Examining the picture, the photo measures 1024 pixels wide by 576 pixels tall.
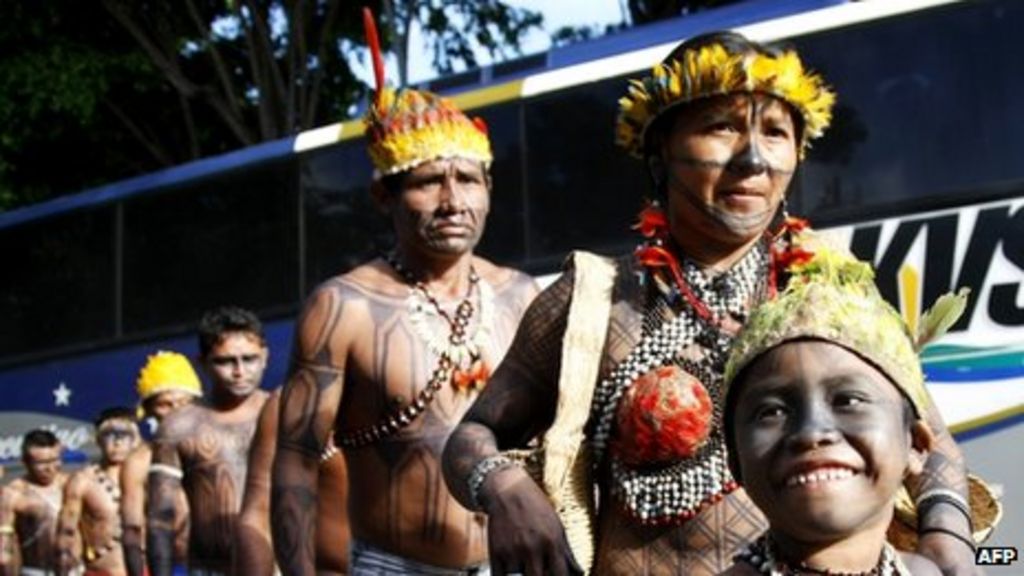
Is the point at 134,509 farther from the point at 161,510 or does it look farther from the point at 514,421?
the point at 514,421

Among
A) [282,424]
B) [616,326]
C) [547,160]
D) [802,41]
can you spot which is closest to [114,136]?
[547,160]

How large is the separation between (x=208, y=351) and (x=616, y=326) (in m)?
5.97

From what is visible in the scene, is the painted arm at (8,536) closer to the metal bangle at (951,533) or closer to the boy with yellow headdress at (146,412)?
the boy with yellow headdress at (146,412)

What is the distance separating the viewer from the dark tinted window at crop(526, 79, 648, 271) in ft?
38.4

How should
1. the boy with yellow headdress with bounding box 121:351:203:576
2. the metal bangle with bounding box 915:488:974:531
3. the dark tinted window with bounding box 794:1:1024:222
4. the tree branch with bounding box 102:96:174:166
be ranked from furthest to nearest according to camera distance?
the tree branch with bounding box 102:96:174:166, the boy with yellow headdress with bounding box 121:351:203:576, the dark tinted window with bounding box 794:1:1024:222, the metal bangle with bounding box 915:488:974:531

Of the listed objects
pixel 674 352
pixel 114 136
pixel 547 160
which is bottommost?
pixel 674 352

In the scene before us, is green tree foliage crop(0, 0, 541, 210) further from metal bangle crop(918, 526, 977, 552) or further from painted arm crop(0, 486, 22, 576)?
metal bangle crop(918, 526, 977, 552)

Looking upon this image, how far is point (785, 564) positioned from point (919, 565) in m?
0.29

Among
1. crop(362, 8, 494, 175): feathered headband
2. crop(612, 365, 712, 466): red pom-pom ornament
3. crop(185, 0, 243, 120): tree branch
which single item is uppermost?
crop(185, 0, 243, 120): tree branch

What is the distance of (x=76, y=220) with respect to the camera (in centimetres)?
1694

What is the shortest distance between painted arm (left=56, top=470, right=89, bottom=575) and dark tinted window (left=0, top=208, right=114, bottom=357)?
178cm

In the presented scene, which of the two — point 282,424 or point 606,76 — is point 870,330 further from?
point 606,76

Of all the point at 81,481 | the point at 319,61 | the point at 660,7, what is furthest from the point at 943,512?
the point at 319,61

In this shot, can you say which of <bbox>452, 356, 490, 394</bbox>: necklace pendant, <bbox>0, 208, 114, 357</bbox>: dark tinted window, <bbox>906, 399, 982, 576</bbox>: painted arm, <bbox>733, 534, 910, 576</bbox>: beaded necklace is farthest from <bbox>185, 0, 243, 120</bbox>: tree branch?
<bbox>733, 534, 910, 576</bbox>: beaded necklace
